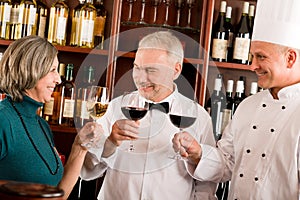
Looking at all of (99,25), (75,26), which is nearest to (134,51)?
(99,25)

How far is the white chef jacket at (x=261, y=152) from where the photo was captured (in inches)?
86.4

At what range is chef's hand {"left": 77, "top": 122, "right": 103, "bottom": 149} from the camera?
2090 mm

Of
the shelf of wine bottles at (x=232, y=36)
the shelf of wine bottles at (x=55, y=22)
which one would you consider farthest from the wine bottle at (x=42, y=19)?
the shelf of wine bottles at (x=232, y=36)

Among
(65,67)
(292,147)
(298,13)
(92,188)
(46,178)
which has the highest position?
(298,13)

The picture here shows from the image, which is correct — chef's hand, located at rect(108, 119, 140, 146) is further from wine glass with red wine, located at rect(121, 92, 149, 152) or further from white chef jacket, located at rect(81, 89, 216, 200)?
white chef jacket, located at rect(81, 89, 216, 200)

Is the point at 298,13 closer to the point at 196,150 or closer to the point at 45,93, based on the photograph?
the point at 196,150

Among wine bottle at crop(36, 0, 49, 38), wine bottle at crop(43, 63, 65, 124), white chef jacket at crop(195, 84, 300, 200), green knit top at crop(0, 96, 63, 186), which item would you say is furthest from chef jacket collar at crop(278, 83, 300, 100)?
wine bottle at crop(36, 0, 49, 38)

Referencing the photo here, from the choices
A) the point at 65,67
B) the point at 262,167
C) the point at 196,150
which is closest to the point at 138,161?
the point at 196,150

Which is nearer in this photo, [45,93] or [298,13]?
[45,93]

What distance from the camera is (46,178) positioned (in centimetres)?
201

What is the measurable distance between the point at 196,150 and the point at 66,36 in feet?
4.50

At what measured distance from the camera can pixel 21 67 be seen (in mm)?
2045

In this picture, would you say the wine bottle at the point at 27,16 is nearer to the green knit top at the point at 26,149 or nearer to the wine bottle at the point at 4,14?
the wine bottle at the point at 4,14

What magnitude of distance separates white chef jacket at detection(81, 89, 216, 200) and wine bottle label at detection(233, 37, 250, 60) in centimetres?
88
